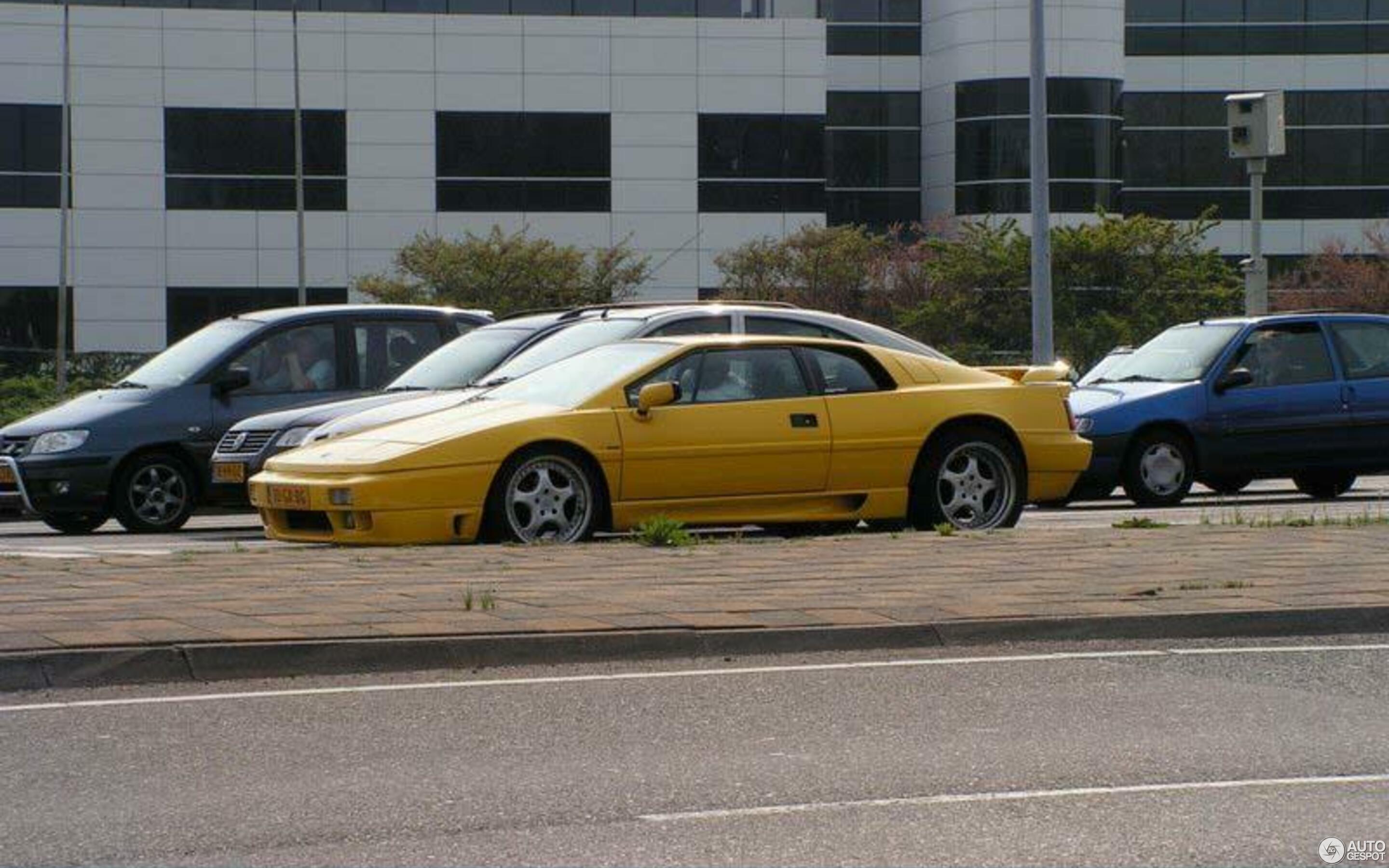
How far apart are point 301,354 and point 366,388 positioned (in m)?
0.59

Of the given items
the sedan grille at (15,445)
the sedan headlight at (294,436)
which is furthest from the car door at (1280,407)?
the sedan grille at (15,445)

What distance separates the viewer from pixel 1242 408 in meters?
19.5

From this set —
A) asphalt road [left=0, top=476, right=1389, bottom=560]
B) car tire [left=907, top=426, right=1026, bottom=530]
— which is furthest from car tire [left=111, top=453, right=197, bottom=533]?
car tire [left=907, top=426, right=1026, bottom=530]

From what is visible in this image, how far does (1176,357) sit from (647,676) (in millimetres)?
11753

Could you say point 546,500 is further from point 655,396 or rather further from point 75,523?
point 75,523

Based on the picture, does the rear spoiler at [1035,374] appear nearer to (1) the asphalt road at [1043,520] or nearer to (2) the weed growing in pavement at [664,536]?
(1) the asphalt road at [1043,520]

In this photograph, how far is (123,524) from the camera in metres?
17.6

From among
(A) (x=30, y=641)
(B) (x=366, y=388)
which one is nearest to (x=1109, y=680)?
(A) (x=30, y=641)

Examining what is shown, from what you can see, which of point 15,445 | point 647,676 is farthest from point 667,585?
point 15,445

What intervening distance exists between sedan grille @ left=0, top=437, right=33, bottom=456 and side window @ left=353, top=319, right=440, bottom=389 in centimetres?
258

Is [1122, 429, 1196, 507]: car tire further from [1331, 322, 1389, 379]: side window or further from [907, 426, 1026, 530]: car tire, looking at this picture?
[907, 426, 1026, 530]: car tire

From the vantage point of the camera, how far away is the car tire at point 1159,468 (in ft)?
63.1

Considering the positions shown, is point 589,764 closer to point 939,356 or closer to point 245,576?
point 245,576

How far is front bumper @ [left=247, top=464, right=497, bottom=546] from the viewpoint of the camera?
44.0ft
